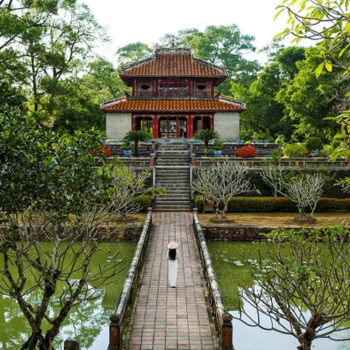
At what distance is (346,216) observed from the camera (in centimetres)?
2212

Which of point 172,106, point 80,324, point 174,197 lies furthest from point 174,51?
point 80,324

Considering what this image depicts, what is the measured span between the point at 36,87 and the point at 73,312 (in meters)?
22.4

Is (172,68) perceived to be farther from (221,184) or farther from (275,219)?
(275,219)

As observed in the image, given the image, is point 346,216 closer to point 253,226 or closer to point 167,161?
point 253,226

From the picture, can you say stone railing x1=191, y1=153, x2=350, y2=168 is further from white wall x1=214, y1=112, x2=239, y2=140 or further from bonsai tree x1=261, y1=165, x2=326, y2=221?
white wall x1=214, y1=112, x2=239, y2=140

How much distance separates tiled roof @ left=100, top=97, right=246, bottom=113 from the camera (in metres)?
32.1

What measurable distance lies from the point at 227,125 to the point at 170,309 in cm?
2398

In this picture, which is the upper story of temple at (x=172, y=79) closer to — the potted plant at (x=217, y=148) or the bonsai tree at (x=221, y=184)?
the potted plant at (x=217, y=148)

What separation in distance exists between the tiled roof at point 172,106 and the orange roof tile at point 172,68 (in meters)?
1.76

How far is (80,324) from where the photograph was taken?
1142 cm

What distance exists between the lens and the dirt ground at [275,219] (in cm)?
2002

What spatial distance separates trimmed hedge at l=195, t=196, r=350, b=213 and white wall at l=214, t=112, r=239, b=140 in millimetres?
10698

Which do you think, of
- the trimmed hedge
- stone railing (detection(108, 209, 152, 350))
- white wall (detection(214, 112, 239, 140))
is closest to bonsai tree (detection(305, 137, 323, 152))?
the trimmed hedge

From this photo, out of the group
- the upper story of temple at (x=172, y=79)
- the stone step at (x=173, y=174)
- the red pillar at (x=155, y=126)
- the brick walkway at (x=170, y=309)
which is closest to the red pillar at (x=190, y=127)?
the upper story of temple at (x=172, y=79)
